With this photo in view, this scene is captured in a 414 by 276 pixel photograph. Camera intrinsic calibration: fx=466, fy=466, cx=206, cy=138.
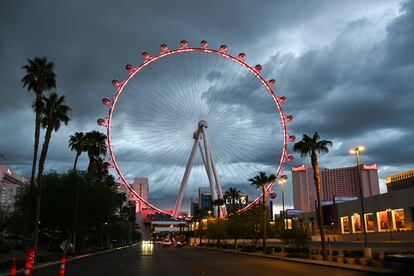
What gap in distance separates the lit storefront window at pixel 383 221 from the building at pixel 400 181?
74.4m

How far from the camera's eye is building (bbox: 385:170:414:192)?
165250 millimetres

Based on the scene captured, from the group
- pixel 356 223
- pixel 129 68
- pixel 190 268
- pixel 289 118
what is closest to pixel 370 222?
pixel 356 223

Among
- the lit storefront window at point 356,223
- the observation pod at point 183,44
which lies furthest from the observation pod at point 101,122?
the lit storefront window at point 356,223

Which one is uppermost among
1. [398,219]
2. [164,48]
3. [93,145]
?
[164,48]

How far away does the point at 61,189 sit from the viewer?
5678cm

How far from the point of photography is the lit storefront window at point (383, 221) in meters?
92.1

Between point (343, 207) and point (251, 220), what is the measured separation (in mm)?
46092

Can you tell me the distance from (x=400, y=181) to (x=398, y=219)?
91117 mm

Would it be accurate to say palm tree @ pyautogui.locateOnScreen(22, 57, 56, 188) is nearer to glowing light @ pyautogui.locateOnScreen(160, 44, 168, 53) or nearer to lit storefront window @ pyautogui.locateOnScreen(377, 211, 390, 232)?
glowing light @ pyautogui.locateOnScreen(160, 44, 168, 53)

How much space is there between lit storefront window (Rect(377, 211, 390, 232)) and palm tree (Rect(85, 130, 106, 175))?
56795mm

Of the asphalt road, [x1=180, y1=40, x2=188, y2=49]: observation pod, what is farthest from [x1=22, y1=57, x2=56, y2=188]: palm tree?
[x1=180, y1=40, x2=188, y2=49]: observation pod

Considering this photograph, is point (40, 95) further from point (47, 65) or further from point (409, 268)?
point (409, 268)

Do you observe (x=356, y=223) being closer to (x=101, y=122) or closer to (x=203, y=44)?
(x=203, y=44)

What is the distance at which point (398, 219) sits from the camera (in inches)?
3504
